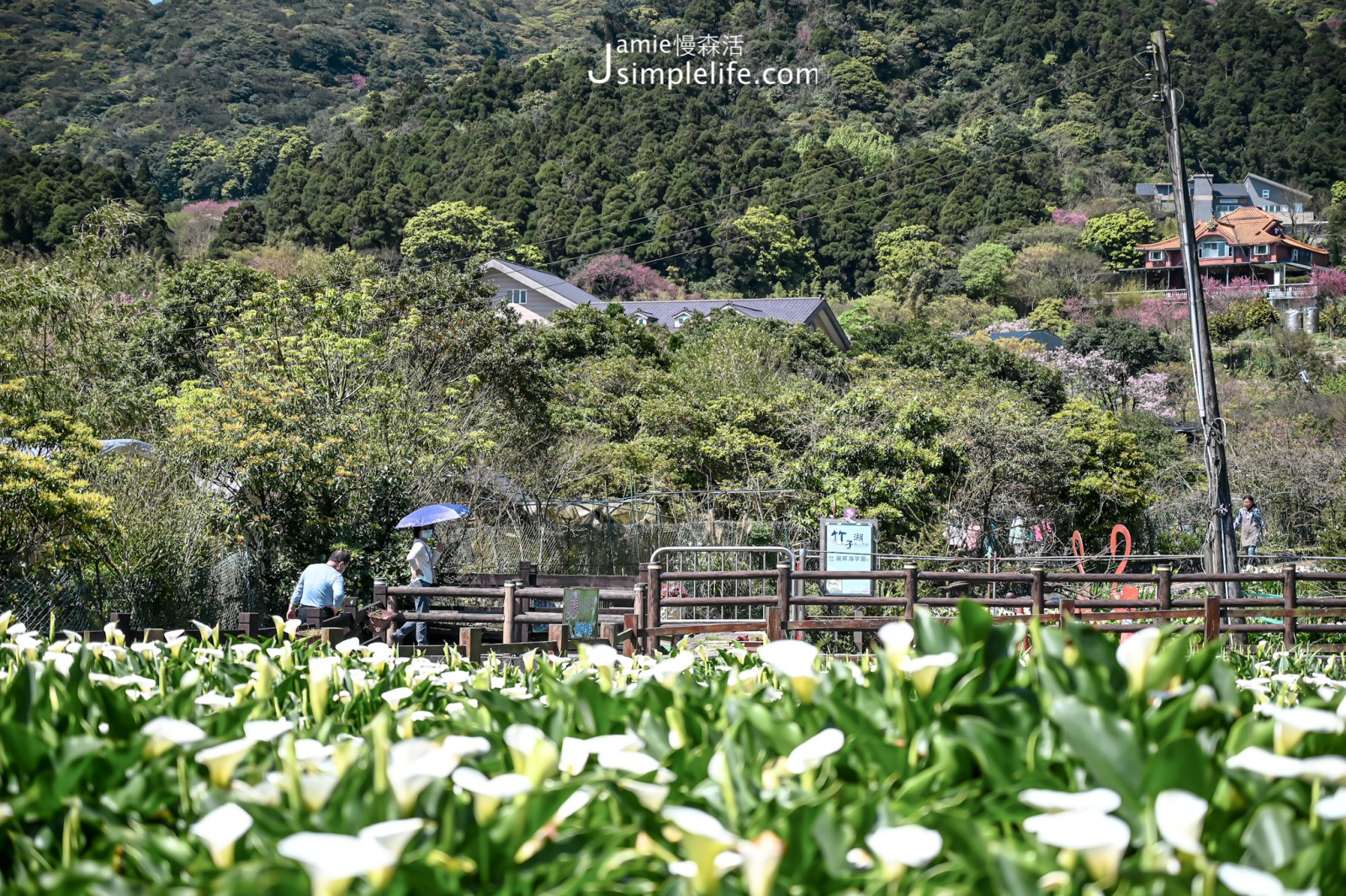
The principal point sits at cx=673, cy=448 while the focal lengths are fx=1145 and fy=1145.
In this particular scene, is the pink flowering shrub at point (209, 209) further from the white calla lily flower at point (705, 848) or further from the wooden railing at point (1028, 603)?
the white calla lily flower at point (705, 848)

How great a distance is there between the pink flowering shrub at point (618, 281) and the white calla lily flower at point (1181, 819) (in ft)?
186

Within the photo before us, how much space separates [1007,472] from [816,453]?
116 inches

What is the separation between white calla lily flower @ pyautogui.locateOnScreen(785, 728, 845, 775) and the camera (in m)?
1.76

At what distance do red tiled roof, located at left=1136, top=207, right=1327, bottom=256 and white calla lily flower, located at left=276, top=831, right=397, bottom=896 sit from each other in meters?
63.3

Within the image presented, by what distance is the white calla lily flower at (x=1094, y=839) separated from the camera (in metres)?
1.31

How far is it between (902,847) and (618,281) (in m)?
57.8

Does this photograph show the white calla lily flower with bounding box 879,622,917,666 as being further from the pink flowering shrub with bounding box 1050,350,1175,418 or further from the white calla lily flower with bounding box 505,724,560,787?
the pink flowering shrub with bounding box 1050,350,1175,418

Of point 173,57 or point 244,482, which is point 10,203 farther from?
point 173,57

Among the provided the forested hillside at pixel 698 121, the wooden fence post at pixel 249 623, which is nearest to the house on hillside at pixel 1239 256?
the forested hillside at pixel 698 121

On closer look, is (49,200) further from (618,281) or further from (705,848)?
(705,848)

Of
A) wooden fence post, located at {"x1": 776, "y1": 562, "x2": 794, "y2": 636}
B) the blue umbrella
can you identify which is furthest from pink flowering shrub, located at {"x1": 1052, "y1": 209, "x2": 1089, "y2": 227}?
wooden fence post, located at {"x1": 776, "y1": 562, "x2": 794, "y2": 636}

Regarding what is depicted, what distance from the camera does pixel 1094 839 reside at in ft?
4.30

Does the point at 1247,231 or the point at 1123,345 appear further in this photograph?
the point at 1247,231

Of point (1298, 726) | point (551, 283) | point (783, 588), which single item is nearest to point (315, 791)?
point (1298, 726)
